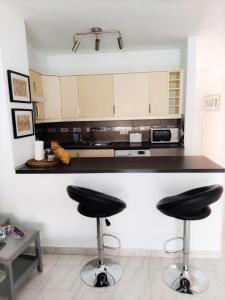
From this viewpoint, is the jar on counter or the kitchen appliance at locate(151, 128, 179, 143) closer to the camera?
the jar on counter

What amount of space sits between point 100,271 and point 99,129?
8.69 feet

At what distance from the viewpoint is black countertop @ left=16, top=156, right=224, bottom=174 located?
6.83ft

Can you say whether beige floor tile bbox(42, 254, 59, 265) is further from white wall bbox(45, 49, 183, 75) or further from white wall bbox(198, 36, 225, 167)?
white wall bbox(198, 36, 225, 167)

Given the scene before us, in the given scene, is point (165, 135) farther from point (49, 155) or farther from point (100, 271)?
point (100, 271)

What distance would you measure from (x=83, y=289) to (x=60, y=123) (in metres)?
3.00

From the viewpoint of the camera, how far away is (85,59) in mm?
3984

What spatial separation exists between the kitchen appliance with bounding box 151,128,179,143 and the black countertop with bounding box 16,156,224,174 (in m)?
1.33

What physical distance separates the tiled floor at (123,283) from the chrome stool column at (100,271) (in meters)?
0.05

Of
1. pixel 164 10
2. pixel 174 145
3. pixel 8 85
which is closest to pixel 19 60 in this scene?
pixel 8 85

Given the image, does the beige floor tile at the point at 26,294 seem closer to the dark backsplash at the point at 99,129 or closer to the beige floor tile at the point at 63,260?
the beige floor tile at the point at 63,260

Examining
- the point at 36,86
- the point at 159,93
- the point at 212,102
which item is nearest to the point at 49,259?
the point at 36,86

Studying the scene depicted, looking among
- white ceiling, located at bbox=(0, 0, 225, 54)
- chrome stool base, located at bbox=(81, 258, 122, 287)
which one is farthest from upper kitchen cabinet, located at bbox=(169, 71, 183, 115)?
chrome stool base, located at bbox=(81, 258, 122, 287)

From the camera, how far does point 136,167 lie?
7.11 ft

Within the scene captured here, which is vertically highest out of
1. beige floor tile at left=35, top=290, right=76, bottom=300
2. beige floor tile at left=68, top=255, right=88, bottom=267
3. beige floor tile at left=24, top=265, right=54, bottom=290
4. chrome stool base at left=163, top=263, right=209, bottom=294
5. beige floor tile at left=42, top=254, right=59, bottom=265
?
chrome stool base at left=163, top=263, right=209, bottom=294
